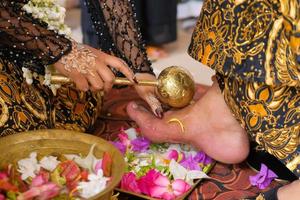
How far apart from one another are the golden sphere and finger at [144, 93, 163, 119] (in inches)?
1.1

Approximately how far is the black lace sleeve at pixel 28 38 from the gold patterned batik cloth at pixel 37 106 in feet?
0.37

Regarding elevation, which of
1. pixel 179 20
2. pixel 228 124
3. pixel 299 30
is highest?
pixel 299 30

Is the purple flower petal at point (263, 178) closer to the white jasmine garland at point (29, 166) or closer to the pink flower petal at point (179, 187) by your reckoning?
the pink flower petal at point (179, 187)

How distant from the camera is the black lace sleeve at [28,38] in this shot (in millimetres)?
1133

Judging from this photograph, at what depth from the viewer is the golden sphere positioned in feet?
4.46

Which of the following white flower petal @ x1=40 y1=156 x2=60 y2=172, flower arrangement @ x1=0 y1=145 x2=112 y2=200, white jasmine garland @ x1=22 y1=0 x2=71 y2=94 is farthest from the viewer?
white jasmine garland @ x1=22 y1=0 x2=71 y2=94

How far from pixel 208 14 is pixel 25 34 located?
421mm

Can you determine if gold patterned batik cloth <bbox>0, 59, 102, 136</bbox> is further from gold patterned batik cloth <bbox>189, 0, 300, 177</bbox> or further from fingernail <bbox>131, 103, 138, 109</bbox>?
gold patterned batik cloth <bbox>189, 0, 300, 177</bbox>

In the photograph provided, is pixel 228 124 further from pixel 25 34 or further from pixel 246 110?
pixel 25 34

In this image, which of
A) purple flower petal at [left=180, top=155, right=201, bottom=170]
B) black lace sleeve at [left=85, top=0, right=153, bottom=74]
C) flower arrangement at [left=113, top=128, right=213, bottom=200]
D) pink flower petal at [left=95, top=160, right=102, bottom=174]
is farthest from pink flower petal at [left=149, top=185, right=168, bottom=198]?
black lace sleeve at [left=85, top=0, right=153, bottom=74]

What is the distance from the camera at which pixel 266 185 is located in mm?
1338

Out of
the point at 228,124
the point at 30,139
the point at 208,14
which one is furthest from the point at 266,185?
the point at 30,139

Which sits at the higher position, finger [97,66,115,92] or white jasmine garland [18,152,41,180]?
finger [97,66,115,92]

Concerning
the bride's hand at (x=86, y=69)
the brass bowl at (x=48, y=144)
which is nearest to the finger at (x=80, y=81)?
the bride's hand at (x=86, y=69)
